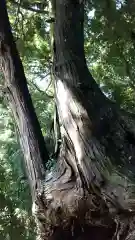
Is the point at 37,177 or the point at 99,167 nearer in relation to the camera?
the point at 99,167

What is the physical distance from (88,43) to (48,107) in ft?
4.61

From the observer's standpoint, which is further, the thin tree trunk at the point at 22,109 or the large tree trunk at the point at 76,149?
the thin tree trunk at the point at 22,109

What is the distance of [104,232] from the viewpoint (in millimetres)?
3289

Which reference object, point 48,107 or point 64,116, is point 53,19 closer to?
point 64,116

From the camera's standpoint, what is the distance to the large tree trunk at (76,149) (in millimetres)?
2967

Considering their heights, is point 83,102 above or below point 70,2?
below

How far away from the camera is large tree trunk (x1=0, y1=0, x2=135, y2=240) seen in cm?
297

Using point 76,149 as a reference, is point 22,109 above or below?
above

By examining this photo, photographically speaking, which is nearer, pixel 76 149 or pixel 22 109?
pixel 76 149

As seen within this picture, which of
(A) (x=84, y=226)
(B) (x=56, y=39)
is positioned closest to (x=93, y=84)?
(B) (x=56, y=39)

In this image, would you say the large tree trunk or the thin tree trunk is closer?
the large tree trunk

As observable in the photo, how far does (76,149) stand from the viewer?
3.26 m

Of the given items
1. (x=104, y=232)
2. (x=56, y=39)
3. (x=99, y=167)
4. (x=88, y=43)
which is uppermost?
(x=88, y=43)

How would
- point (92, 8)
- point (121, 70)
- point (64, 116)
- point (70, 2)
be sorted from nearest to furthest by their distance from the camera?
point (64, 116)
point (70, 2)
point (92, 8)
point (121, 70)
